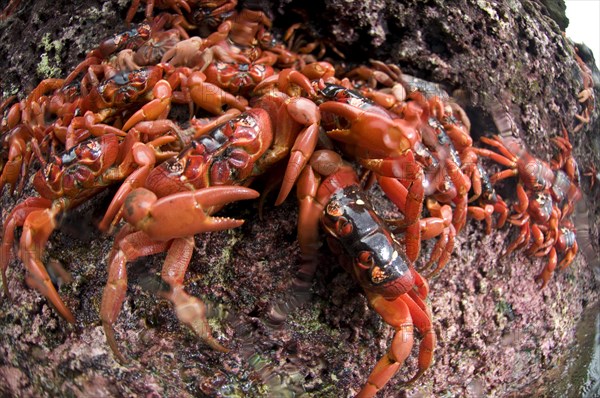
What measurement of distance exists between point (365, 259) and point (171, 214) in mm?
800

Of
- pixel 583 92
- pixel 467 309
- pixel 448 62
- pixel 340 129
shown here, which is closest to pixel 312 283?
pixel 340 129

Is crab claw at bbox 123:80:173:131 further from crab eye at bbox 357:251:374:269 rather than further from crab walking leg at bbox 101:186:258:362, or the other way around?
crab eye at bbox 357:251:374:269

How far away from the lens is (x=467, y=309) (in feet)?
8.46

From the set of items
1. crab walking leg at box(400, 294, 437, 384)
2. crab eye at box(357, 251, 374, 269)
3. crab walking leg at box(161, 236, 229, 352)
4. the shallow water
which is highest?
crab eye at box(357, 251, 374, 269)

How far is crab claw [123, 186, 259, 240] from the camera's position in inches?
65.4

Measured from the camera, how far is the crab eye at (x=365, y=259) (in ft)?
6.40

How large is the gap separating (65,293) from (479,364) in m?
2.15

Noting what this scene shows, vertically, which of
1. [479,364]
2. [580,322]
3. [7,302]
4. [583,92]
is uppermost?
[583,92]

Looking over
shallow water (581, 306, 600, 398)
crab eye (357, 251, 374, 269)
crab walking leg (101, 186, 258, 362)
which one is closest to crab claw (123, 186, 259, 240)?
crab walking leg (101, 186, 258, 362)

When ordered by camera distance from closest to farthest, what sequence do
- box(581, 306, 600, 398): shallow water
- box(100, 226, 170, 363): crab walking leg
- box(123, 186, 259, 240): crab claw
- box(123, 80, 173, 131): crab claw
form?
1. box(123, 186, 259, 240): crab claw
2. box(100, 226, 170, 363): crab walking leg
3. box(123, 80, 173, 131): crab claw
4. box(581, 306, 600, 398): shallow water

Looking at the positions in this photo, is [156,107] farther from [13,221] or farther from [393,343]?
[393,343]

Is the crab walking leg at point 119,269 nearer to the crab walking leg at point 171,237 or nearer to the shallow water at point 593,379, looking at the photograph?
the crab walking leg at point 171,237

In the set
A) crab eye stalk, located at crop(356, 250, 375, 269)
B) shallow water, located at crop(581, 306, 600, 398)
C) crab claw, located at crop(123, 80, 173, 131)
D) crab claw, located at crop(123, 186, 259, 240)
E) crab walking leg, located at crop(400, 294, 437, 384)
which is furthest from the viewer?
shallow water, located at crop(581, 306, 600, 398)

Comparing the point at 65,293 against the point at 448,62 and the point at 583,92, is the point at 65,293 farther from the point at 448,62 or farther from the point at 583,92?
the point at 583,92
